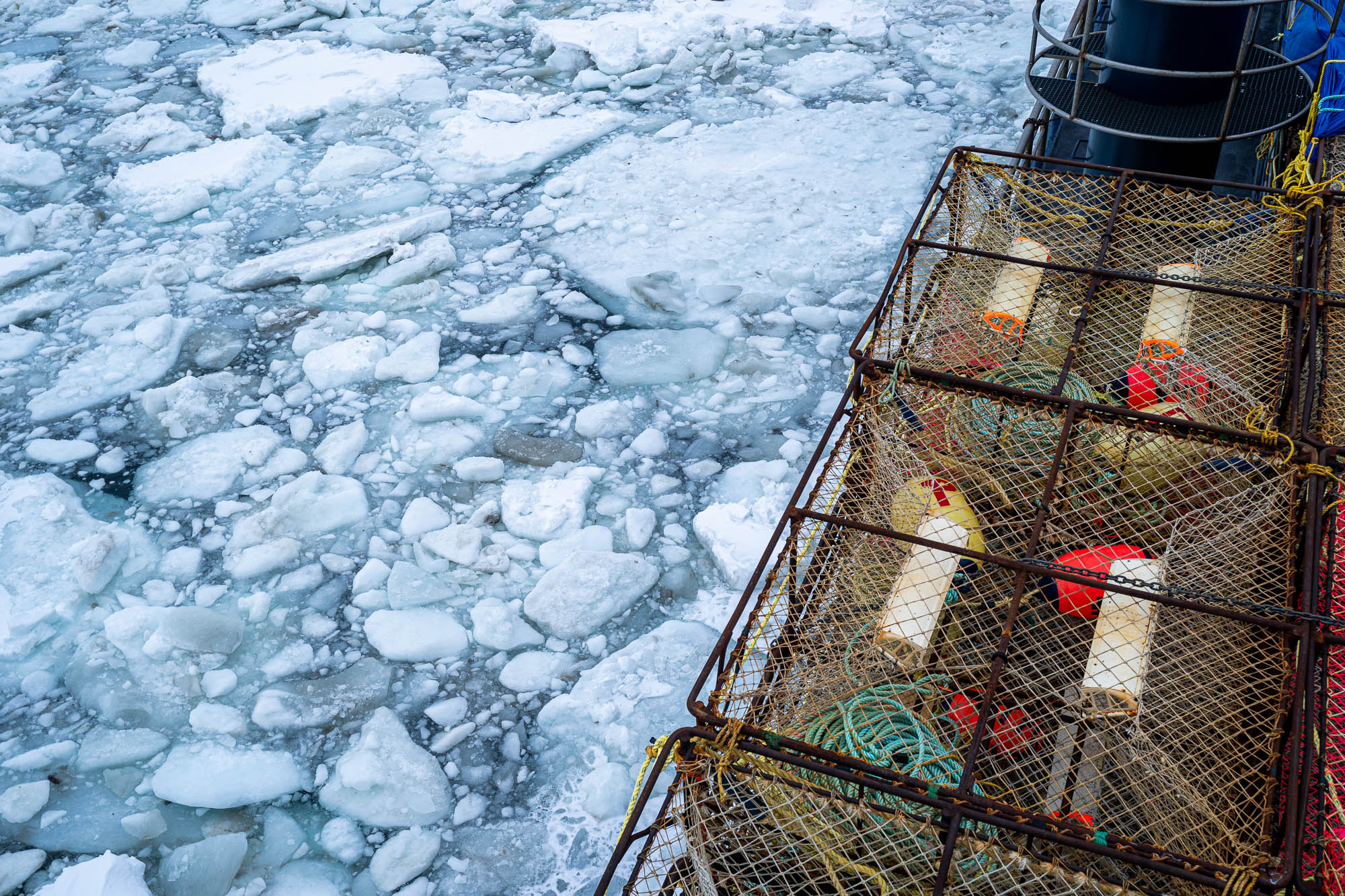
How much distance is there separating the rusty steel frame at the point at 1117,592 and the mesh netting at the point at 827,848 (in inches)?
1.5

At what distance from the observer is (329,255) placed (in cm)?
395

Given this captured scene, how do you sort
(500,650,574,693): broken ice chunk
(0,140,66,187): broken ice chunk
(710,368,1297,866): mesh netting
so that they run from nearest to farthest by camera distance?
(710,368,1297,866): mesh netting
(500,650,574,693): broken ice chunk
(0,140,66,187): broken ice chunk

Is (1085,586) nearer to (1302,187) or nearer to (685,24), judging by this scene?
(1302,187)

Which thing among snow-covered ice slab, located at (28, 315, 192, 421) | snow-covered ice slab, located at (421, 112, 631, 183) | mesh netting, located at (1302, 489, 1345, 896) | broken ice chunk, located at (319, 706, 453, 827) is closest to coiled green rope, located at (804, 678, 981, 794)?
mesh netting, located at (1302, 489, 1345, 896)

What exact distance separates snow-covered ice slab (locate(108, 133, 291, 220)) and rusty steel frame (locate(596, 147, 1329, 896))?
3.50 m

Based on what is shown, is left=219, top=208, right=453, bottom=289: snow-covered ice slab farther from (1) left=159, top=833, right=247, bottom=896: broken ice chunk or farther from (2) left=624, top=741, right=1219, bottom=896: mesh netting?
(2) left=624, top=741, right=1219, bottom=896: mesh netting

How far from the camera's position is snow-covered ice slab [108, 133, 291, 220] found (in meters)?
4.39

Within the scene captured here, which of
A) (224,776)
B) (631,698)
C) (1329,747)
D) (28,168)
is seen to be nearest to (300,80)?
(28,168)

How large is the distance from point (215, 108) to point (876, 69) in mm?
3388

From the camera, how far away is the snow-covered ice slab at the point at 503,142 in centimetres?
450

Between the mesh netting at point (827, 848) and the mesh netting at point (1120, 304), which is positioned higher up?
the mesh netting at point (1120, 304)

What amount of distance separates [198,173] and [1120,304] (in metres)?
4.04

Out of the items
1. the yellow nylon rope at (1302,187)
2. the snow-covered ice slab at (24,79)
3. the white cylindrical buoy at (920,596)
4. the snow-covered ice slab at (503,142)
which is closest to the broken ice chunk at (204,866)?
the white cylindrical buoy at (920,596)

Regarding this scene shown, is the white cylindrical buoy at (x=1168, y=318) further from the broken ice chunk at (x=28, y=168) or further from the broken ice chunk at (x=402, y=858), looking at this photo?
the broken ice chunk at (x=28, y=168)
